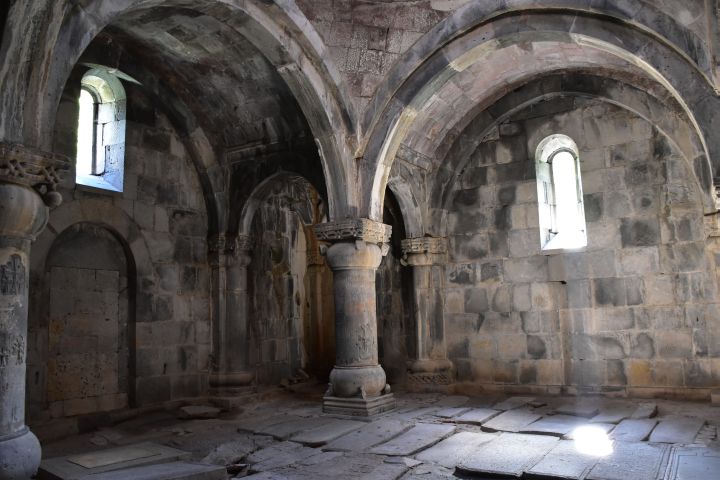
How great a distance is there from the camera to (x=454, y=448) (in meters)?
5.15

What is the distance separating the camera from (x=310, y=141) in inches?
293

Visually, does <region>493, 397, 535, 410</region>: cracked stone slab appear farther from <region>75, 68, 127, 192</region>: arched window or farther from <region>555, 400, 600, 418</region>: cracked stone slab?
<region>75, 68, 127, 192</region>: arched window

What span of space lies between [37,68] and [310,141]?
3.91 metres

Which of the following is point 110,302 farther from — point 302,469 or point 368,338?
point 302,469

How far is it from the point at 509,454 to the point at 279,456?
1916mm

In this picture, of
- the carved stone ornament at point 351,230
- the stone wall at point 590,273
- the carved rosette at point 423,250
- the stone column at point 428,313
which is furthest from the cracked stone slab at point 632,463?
the carved rosette at point 423,250

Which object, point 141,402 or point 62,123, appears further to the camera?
point 141,402

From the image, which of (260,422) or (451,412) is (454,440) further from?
(260,422)

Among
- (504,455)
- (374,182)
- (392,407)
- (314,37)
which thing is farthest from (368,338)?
(314,37)

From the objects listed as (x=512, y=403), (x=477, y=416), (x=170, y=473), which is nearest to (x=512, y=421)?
(x=477, y=416)

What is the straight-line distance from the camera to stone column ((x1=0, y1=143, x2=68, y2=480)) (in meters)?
3.58

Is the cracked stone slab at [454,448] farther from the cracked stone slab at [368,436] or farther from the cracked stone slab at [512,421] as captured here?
the cracked stone slab at [368,436]

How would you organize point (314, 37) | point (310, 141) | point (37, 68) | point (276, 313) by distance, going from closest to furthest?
1. point (37, 68)
2. point (314, 37)
3. point (310, 141)
4. point (276, 313)

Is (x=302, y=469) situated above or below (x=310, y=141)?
below
